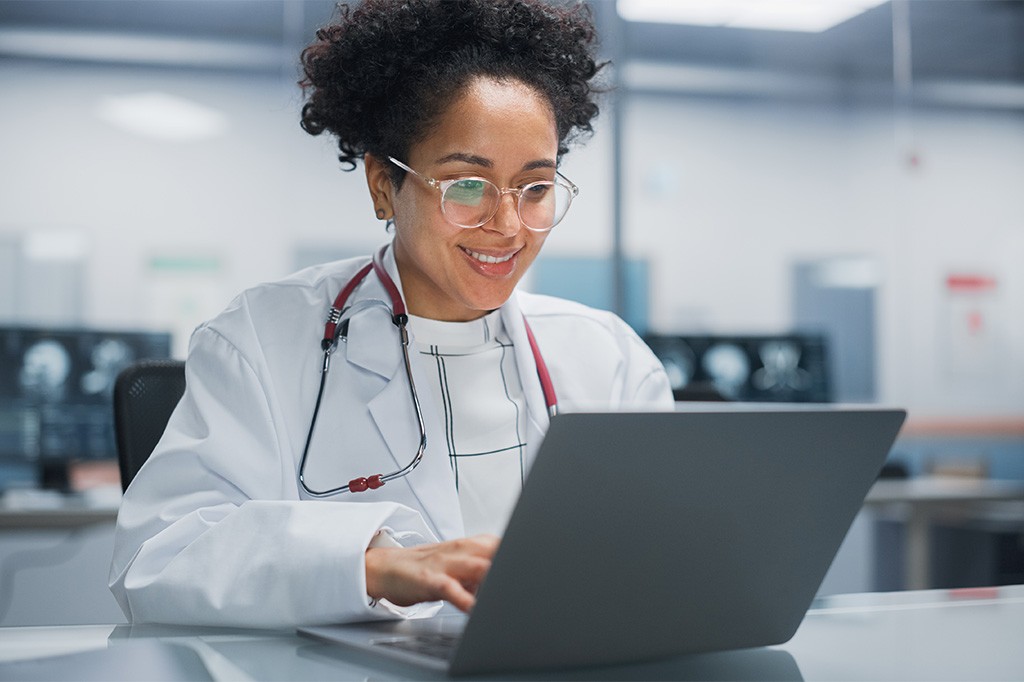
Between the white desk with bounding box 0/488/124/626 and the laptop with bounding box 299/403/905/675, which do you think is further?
the white desk with bounding box 0/488/124/626

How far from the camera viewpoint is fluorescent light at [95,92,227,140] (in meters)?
3.83

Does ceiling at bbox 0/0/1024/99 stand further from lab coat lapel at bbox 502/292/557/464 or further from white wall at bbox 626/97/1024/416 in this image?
lab coat lapel at bbox 502/292/557/464

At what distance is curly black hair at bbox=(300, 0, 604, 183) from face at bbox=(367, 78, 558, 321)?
0.03 meters

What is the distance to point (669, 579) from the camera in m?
0.75

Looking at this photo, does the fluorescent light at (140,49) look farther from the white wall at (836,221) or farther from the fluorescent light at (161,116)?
the white wall at (836,221)

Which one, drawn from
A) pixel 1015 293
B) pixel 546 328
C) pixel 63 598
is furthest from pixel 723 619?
pixel 1015 293

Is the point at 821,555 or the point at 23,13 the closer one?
the point at 821,555

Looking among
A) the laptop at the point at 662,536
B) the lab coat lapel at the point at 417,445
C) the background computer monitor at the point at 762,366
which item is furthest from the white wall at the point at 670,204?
the laptop at the point at 662,536

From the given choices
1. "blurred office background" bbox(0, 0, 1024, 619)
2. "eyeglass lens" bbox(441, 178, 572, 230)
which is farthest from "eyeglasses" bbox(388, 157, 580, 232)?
"blurred office background" bbox(0, 0, 1024, 619)

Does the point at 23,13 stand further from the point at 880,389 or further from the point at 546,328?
the point at 880,389

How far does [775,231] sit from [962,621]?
351 centimetres

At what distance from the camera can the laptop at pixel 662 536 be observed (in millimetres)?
683

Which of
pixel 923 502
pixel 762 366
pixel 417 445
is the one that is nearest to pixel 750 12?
pixel 762 366

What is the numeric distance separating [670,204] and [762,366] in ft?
3.29
